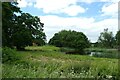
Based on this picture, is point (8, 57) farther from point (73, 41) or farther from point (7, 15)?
point (73, 41)

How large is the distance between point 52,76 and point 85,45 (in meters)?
46.1

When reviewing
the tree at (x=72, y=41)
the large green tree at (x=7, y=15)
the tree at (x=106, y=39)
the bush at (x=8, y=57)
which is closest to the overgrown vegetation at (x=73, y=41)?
the tree at (x=72, y=41)

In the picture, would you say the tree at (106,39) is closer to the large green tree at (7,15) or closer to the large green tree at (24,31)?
the large green tree at (24,31)

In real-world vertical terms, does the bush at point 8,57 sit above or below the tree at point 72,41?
below

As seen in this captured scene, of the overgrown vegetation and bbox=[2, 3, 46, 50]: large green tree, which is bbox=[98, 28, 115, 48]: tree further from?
bbox=[2, 3, 46, 50]: large green tree

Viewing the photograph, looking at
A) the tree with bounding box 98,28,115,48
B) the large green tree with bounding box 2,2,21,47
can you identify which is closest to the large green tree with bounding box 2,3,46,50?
the large green tree with bounding box 2,2,21,47

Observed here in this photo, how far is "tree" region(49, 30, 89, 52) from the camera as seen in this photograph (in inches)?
1986

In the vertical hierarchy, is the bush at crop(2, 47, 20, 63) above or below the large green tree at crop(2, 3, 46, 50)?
below

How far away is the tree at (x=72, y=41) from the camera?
50.4m

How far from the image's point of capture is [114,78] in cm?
746

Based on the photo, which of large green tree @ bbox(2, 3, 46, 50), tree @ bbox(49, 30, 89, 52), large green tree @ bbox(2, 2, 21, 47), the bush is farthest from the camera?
tree @ bbox(49, 30, 89, 52)

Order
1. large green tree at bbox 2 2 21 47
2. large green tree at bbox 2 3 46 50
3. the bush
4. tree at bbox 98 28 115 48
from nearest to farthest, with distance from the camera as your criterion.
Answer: the bush < large green tree at bbox 2 2 21 47 < large green tree at bbox 2 3 46 50 < tree at bbox 98 28 115 48

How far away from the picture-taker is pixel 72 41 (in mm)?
52344

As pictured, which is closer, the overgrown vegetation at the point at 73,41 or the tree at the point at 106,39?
the overgrown vegetation at the point at 73,41
